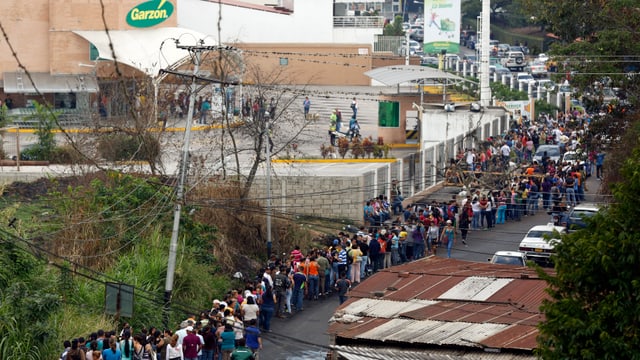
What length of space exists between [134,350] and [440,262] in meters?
7.49

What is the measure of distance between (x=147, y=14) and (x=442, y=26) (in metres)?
16.7

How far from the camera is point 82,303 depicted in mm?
26672

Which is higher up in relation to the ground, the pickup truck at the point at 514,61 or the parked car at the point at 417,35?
the parked car at the point at 417,35

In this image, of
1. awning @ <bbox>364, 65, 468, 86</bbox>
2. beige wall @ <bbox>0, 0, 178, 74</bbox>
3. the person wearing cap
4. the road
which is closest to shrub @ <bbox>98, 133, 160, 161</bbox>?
the person wearing cap

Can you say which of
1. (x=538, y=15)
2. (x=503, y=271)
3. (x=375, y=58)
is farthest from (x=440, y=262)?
(x=375, y=58)

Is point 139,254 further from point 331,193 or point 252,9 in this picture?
point 252,9

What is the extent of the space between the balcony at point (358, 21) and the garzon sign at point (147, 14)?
48.8ft

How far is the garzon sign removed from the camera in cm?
5769

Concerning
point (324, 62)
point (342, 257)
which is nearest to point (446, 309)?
point (342, 257)

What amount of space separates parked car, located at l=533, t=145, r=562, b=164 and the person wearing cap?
1267cm

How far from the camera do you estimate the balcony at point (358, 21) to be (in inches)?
2758

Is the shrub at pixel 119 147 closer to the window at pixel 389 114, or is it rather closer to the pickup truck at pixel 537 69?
the window at pixel 389 114

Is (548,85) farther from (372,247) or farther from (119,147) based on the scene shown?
(372,247)

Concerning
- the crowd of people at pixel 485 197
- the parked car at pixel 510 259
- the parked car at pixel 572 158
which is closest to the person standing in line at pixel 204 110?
the crowd of people at pixel 485 197
